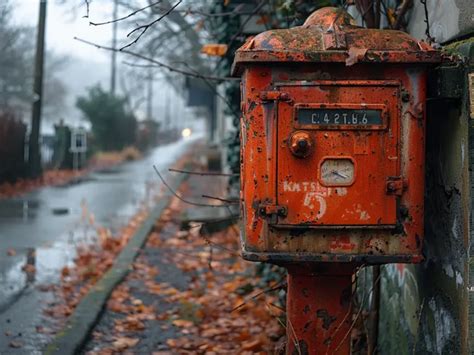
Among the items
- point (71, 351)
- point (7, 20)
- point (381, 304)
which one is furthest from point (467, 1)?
point (7, 20)

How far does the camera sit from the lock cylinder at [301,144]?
3031 mm

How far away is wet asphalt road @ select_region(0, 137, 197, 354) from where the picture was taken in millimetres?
5926

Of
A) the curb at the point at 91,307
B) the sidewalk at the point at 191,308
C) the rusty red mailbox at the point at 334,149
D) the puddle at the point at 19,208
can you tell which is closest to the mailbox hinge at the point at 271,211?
the rusty red mailbox at the point at 334,149

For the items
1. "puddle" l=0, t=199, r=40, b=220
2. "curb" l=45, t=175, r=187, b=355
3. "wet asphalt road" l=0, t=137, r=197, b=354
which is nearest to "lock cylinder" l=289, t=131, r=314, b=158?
"curb" l=45, t=175, r=187, b=355

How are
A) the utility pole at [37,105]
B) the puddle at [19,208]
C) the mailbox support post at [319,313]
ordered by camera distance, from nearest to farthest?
the mailbox support post at [319,313] < the puddle at [19,208] < the utility pole at [37,105]

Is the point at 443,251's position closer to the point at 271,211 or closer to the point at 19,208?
the point at 271,211

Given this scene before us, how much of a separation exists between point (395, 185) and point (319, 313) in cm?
83

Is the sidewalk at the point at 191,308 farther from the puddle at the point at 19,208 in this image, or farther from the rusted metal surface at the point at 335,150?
the puddle at the point at 19,208

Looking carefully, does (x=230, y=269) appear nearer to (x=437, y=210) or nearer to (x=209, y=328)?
(x=209, y=328)

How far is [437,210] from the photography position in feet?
11.4

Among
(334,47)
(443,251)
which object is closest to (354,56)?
(334,47)

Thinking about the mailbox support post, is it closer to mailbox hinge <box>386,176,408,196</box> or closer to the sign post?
mailbox hinge <box>386,176,408,196</box>

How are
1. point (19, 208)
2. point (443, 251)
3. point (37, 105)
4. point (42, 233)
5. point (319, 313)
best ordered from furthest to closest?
point (37, 105)
point (19, 208)
point (42, 233)
point (319, 313)
point (443, 251)

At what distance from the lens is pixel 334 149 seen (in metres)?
3.07
